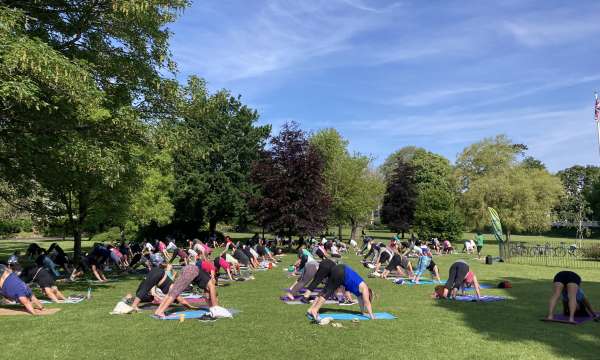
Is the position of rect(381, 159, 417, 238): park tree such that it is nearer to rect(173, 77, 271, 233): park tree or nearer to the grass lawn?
rect(173, 77, 271, 233): park tree

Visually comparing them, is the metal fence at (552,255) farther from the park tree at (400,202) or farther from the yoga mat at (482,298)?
the park tree at (400,202)

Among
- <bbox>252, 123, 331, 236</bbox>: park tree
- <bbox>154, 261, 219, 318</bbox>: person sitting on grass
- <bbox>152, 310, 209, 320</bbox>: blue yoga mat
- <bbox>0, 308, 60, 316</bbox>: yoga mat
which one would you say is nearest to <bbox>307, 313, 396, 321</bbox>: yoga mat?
<bbox>154, 261, 219, 318</bbox>: person sitting on grass

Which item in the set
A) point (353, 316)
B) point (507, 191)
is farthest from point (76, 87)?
point (507, 191)

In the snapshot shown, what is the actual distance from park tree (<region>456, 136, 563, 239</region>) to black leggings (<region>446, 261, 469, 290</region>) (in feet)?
108

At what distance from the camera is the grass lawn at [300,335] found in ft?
26.3

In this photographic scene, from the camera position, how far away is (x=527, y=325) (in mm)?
10453

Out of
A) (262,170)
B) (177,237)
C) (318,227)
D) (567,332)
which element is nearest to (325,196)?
(318,227)

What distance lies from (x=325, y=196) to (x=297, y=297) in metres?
22.8

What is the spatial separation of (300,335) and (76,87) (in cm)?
829

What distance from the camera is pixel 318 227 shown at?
35.8 metres

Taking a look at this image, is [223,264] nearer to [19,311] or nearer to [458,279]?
[19,311]

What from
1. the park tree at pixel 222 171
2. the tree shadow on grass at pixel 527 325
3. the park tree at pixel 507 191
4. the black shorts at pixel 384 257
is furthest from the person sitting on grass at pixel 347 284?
the park tree at pixel 507 191

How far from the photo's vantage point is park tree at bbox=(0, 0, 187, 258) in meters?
10.9

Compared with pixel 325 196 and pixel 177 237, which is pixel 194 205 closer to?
pixel 177 237
